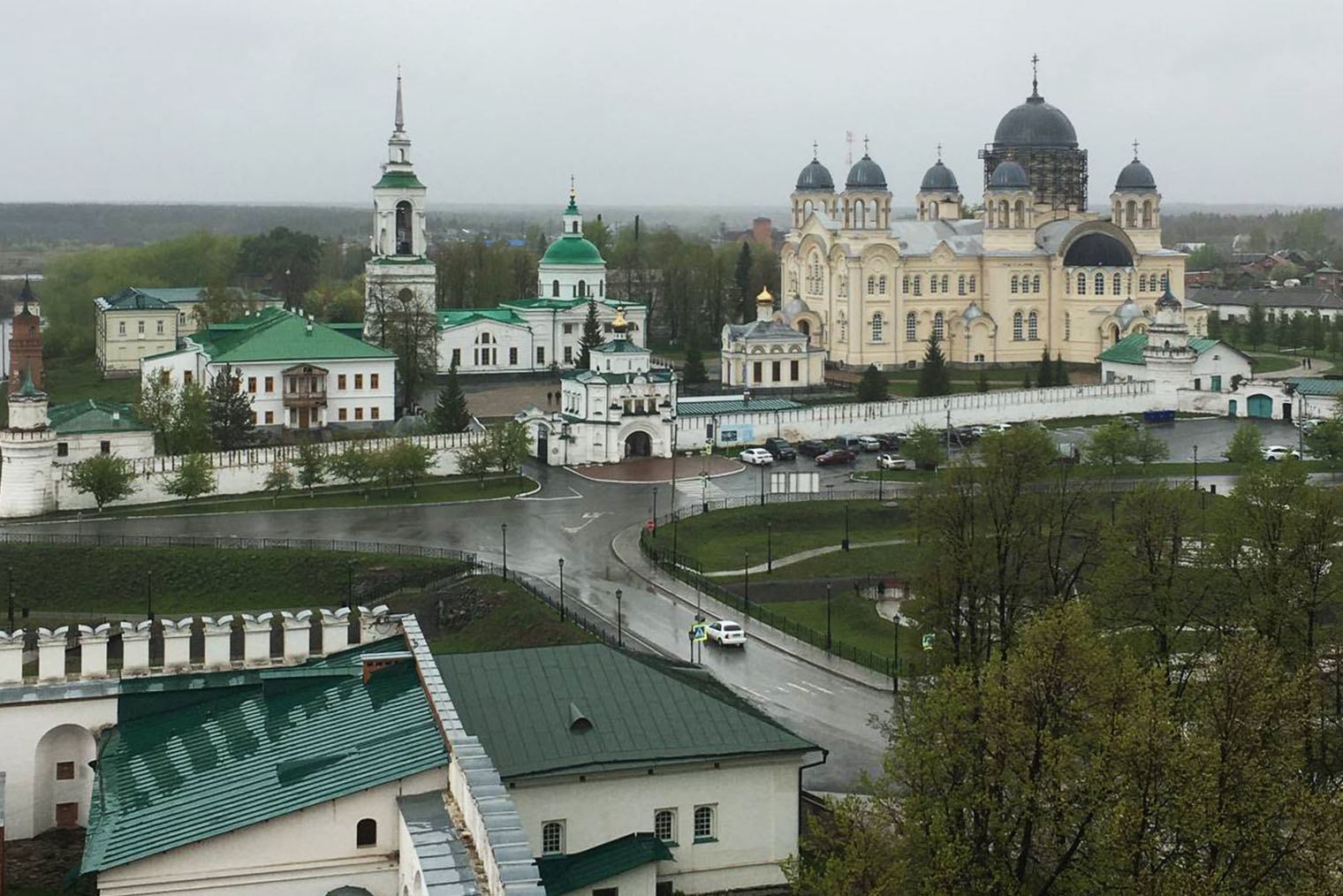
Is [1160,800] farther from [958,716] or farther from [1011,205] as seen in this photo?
[1011,205]

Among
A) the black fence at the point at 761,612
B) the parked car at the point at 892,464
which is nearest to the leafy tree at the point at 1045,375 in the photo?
the parked car at the point at 892,464

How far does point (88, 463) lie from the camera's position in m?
50.8

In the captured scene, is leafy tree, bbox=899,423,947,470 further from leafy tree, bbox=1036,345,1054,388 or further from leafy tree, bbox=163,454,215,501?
leafy tree, bbox=163,454,215,501

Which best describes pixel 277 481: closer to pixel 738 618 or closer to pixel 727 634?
pixel 738 618

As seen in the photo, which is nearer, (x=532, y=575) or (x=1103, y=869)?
(x=1103, y=869)

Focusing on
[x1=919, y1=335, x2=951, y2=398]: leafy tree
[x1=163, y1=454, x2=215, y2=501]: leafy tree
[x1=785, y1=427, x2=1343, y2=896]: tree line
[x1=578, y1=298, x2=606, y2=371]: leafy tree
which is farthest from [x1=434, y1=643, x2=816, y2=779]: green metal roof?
[x1=578, y1=298, x2=606, y2=371]: leafy tree

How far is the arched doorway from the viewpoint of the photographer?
6034 centimetres

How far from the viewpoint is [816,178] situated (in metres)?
88.9

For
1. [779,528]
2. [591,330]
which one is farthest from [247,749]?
[591,330]

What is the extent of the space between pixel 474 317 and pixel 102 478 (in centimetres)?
2878

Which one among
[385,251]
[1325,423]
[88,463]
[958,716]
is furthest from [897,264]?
[958,716]

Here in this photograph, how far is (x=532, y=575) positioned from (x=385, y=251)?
37.2 metres

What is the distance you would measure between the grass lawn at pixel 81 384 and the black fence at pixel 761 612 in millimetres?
29076

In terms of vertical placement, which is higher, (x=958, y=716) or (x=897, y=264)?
(x=897, y=264)
